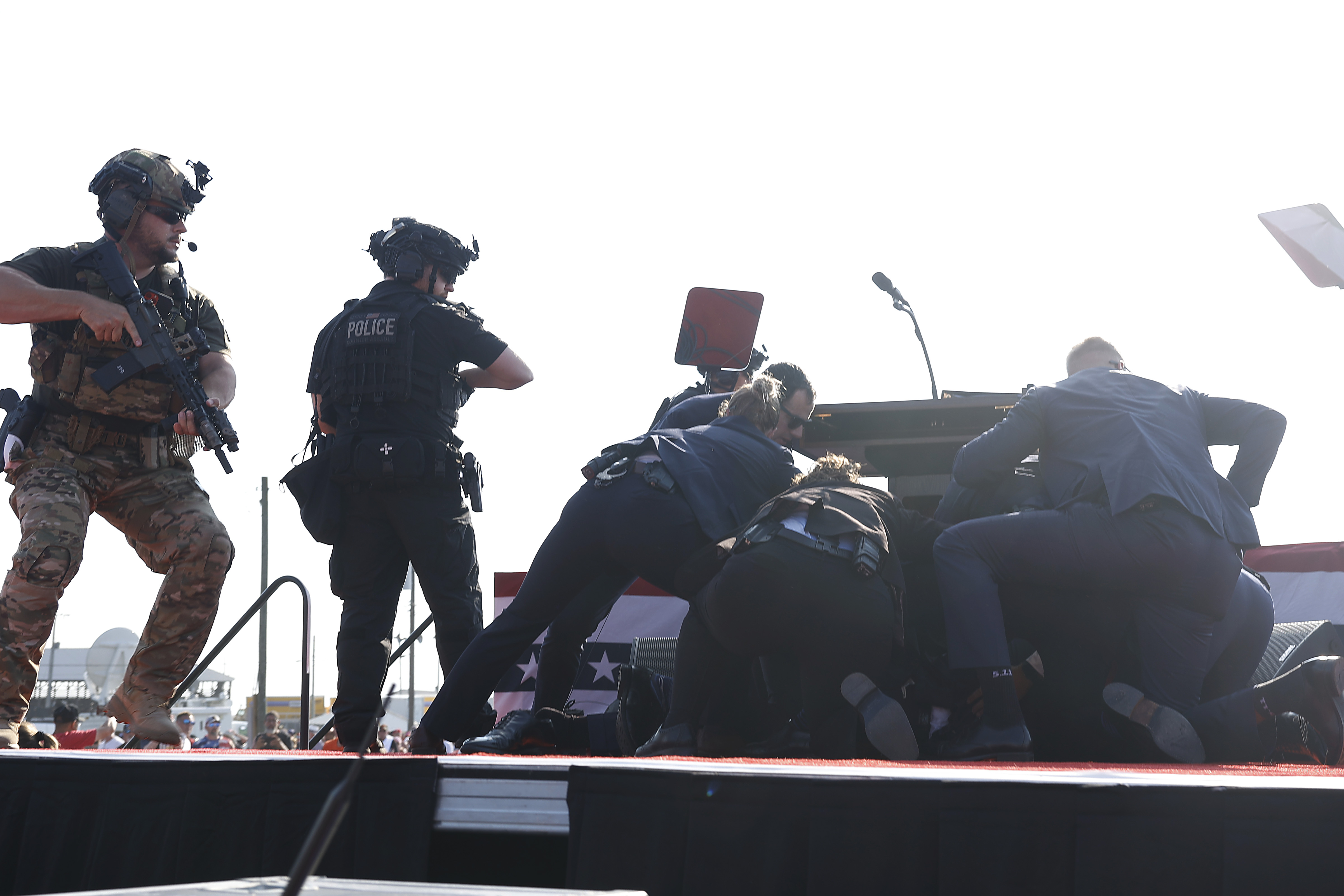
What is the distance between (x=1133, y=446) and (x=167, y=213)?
378cm

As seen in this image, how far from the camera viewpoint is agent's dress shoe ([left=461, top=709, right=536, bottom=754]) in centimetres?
398

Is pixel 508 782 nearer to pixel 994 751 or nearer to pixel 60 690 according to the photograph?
pixel 994 751

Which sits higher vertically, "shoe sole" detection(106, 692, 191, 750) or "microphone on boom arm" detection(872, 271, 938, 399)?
"microphone on boom arm" detection(872, 271, 938, 399)

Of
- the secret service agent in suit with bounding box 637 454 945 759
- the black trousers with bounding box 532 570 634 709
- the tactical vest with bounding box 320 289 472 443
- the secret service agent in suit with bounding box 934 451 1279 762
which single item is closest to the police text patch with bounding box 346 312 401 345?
the tactical vest with bounding box 320 289 472 443

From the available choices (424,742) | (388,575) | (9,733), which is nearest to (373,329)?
(388,575)

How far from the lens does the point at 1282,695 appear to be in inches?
137

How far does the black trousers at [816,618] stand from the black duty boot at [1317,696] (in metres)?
1.20

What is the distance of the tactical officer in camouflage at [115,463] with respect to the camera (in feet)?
13.2

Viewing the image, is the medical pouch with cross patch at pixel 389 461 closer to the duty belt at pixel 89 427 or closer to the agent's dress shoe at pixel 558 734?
the duty belt at pixel 89 427

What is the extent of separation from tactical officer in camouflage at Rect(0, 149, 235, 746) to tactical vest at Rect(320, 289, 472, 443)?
509 millimetres

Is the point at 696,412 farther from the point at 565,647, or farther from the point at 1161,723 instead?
the point at 1161,723

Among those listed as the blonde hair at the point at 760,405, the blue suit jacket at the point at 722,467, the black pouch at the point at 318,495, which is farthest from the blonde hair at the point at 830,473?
the black pouch at the point at 318,495

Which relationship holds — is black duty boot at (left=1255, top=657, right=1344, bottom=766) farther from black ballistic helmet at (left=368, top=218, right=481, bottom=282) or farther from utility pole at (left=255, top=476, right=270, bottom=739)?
utility pole at (left=255, top=476, right=270, bottom=739)

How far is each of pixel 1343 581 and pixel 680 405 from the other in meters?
5.47
